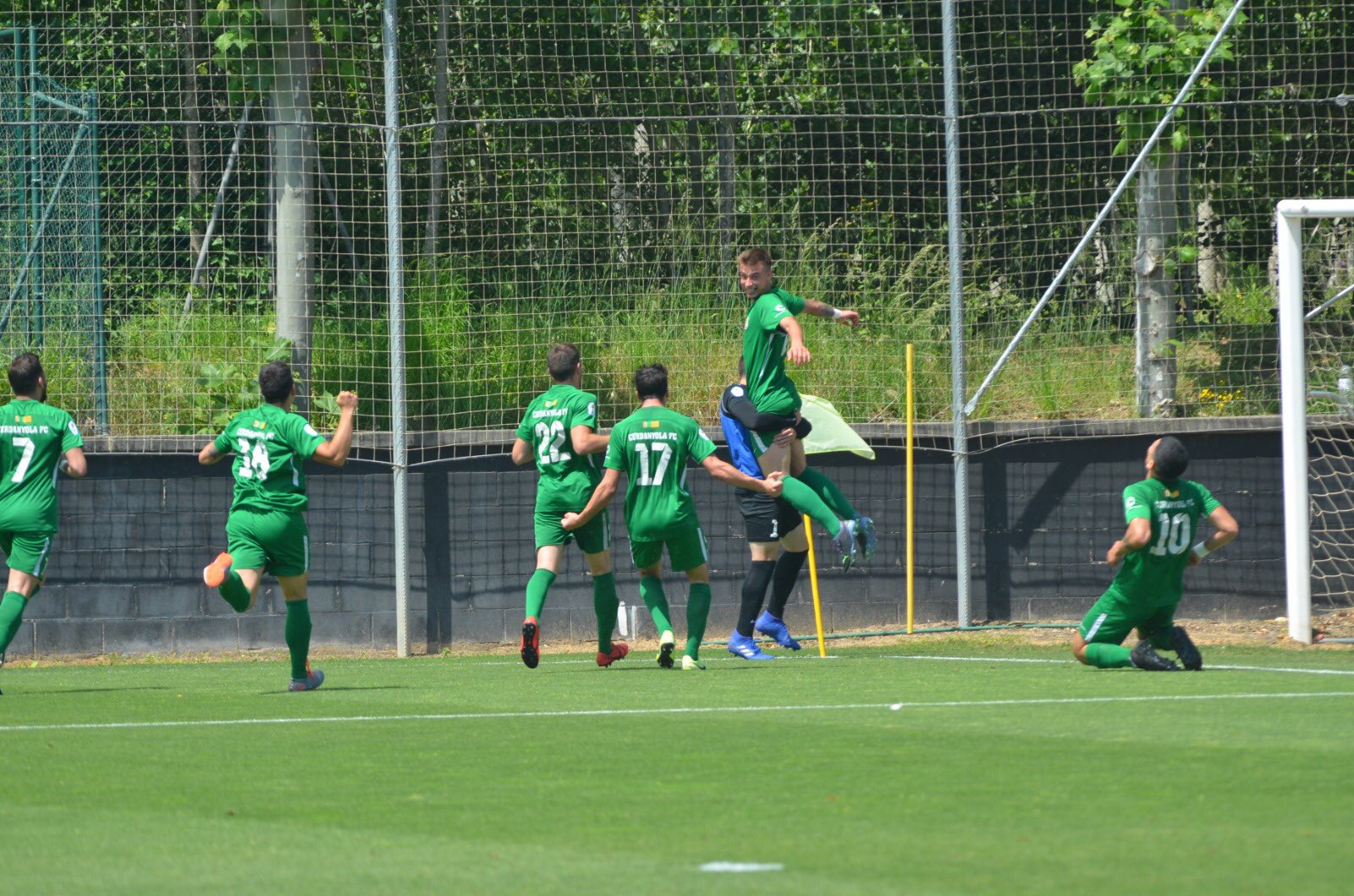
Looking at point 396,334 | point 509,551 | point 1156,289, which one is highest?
point 1156,289

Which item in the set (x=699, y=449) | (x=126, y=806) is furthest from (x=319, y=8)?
(x=126, y=806)

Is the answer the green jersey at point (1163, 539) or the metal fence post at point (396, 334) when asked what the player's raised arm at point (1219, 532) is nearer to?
the green jersey at point (1163, 539)

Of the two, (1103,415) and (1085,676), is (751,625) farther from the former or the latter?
(1103,415)

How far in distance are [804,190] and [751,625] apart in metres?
6.13

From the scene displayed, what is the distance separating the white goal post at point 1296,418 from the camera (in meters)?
11.5

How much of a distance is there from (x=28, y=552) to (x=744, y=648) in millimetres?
4351

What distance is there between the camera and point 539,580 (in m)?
10.3

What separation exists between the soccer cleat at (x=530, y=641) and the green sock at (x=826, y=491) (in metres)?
2.13

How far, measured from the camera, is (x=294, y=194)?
48.7 ft

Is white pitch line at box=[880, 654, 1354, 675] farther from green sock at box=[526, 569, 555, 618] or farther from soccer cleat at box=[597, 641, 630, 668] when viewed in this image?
green sock at box=[526, 569, 555, 618]

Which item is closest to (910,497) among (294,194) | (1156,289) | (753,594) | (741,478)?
(1156,289)

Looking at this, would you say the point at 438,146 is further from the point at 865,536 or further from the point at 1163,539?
the point at 1163,539

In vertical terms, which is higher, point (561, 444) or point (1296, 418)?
point (1296, 418)

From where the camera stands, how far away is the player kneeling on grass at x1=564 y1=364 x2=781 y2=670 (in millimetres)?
10039
